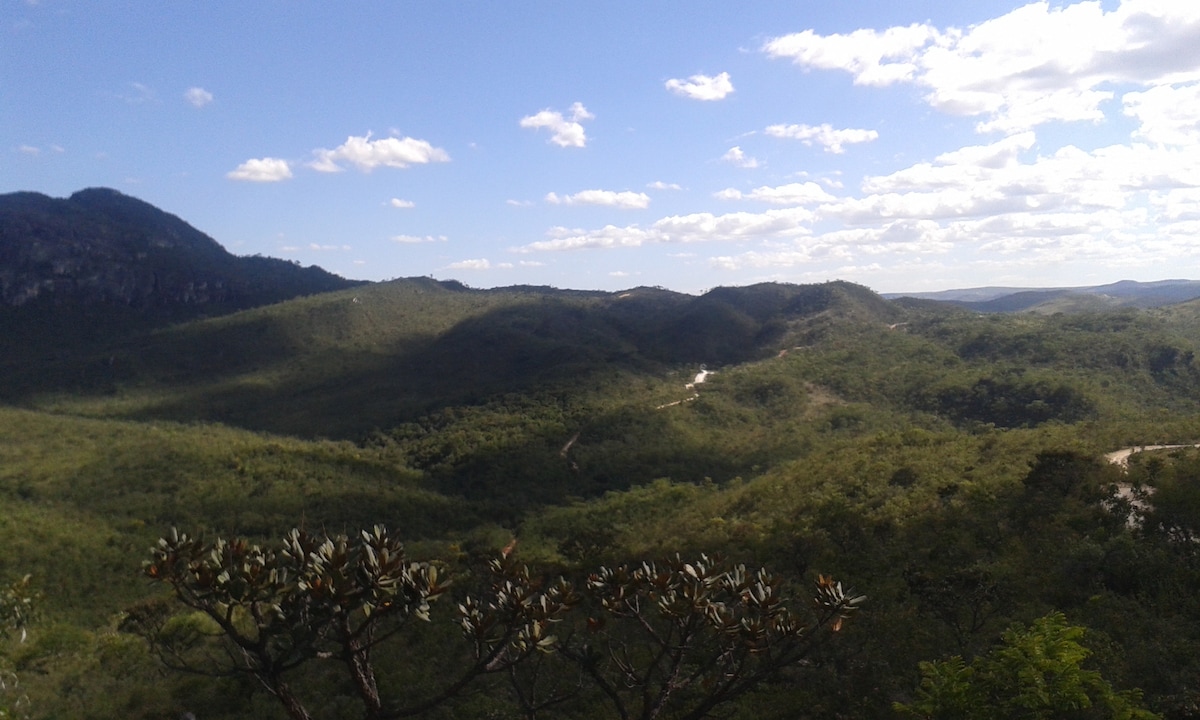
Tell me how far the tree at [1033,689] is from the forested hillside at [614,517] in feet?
0.17

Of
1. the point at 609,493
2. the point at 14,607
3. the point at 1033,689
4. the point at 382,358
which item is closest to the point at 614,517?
the point at 609,493

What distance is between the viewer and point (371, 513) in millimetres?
54281

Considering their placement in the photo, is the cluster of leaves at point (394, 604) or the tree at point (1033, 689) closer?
the cluster of leaves at point (394, 604)

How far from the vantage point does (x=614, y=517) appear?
51.1 metres

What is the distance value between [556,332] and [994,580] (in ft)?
414

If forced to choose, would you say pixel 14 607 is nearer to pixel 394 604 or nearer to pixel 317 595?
pixel 317 595

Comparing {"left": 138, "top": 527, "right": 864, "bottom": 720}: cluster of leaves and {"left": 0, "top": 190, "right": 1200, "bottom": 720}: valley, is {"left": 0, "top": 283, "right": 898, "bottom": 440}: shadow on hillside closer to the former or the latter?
{"left": 0, "top": 190, "right": 1200, "bottom": 720}: valley

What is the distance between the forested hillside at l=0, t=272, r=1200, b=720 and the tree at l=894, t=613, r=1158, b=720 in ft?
0.17

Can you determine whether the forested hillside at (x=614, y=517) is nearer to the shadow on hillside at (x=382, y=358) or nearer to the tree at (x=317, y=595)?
the tree at (x=317, y=595)

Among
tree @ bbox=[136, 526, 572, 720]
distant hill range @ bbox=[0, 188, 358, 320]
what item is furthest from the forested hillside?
distant hill range @ bbox=[0, 188, 358, 320]

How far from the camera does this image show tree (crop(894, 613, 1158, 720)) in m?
8.20

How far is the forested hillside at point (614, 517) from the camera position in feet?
18.8

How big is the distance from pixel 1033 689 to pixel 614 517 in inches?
1722

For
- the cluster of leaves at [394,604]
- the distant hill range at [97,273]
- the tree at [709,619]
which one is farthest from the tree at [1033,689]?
the distant hill range at [97,273]
